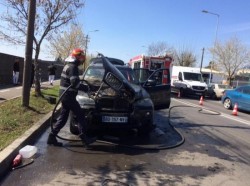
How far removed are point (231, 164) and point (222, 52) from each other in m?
46.6

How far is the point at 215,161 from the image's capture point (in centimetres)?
708

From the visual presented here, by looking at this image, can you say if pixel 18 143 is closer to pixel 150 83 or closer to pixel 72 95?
pixel 72 95

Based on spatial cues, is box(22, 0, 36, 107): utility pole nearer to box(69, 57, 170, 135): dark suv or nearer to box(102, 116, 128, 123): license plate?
box(69, 57, 170, 135): dark suv

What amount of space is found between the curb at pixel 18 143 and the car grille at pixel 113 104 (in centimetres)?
149

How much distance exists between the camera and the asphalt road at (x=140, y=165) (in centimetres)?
555

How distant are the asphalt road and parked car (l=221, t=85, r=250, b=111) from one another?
9.56m

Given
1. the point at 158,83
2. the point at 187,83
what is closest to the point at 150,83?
the point at 158,83

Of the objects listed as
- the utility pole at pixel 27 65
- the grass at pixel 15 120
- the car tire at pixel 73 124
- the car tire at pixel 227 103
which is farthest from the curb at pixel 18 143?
the car tire at pixel 227 103

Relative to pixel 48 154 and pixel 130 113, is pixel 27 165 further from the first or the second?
pixel 130 113

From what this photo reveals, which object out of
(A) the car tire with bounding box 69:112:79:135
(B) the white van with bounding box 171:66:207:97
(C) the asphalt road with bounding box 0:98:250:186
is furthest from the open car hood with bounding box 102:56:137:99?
(B) the white van with bounding box 171:66:207:97

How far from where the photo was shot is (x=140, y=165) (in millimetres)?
6426

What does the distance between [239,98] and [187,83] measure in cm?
800

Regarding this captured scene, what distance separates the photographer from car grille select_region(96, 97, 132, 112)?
8.14m

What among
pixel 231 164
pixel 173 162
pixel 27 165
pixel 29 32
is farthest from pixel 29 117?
pixel 231 164
